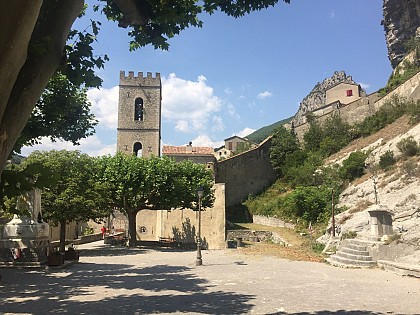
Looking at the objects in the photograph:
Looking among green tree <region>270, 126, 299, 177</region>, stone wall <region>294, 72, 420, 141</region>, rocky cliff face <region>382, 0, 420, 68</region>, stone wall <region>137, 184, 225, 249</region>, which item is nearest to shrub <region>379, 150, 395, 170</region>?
stone wall <region>294, 72, 420, 141</region>

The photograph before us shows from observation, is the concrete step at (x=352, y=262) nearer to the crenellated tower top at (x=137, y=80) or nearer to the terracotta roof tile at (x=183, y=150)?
the terracotta roof tile at (x=183, y=150)

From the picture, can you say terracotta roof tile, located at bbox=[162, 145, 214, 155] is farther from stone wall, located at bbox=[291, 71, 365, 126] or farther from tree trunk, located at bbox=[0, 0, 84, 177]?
stone wall, located at bbox=[291, 71, 365, 126]

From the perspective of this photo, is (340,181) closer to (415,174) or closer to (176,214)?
(415,174)

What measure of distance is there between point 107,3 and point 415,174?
2445 cm

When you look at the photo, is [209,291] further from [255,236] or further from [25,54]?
[255,236]

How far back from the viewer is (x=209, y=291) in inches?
339

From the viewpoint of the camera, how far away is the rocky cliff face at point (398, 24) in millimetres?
48469

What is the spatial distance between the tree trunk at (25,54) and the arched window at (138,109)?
1925 inches

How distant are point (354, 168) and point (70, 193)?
2657 centimetres

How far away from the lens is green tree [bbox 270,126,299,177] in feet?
165

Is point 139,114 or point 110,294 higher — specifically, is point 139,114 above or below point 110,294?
above

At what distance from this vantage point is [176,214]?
3048cm

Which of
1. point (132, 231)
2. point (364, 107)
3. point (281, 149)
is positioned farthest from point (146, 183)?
point (364, 107)

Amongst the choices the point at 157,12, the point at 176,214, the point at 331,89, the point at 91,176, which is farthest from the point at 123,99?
the point at 157,12
